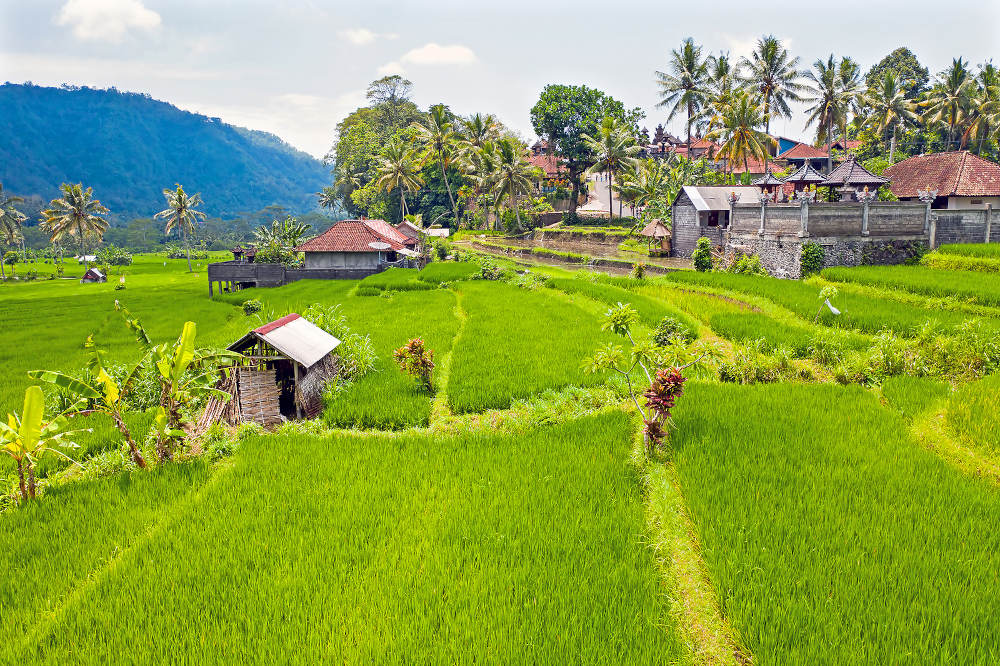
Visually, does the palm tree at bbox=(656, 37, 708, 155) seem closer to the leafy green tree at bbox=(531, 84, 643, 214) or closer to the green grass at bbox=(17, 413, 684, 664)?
the leafy green tree at bbox=(531, 84, 643, 214)

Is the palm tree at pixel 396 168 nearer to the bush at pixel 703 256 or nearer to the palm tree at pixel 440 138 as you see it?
the palm tree at pixel 440 138

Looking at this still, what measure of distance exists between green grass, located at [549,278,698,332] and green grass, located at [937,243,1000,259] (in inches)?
402

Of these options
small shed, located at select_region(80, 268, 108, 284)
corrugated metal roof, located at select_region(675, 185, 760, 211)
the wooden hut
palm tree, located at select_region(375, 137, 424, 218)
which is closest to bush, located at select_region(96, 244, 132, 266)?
small shed, located at select_region(80, 268, 108, 284)

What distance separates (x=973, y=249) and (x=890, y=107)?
88.6ft

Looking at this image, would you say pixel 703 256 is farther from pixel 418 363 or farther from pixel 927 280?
pixel 418 363

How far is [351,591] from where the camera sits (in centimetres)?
461

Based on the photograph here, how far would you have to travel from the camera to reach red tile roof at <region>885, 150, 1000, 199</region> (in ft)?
74.7

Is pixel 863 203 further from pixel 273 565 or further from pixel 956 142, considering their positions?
pixel 956 142

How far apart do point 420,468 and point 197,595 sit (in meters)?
2.96

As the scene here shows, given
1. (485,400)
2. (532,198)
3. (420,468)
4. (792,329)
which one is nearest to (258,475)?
(420,468)

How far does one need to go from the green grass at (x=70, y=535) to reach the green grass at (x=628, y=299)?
1040 cm

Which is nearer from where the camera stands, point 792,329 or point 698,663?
point 698,663

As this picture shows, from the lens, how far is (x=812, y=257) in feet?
64.7

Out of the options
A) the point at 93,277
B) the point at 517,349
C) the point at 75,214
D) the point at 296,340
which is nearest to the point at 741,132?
the point at 517,349
